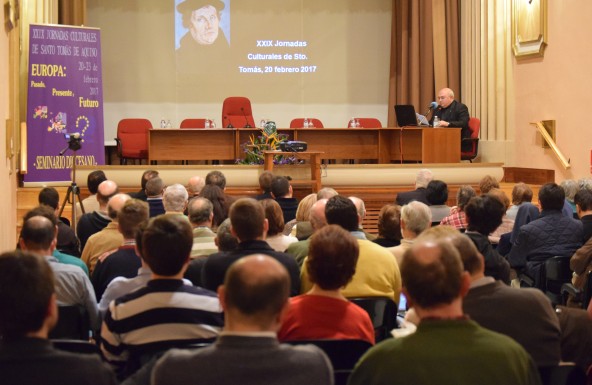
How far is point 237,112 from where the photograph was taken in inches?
476

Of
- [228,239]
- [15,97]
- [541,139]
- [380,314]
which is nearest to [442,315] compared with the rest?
[380,314]

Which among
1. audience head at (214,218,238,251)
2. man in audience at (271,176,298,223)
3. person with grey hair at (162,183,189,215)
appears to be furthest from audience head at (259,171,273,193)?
audience head at (214,218,238,251)

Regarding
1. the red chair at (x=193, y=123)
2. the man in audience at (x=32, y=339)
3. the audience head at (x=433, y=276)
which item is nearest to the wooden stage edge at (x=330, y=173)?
the red chair at (x=193, y=123)

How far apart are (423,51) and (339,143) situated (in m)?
3.18

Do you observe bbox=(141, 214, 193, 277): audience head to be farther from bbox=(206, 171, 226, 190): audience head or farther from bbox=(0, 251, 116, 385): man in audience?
bbox=(206, 171, 226, 190): audience head

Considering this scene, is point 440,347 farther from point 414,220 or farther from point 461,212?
point 461,212

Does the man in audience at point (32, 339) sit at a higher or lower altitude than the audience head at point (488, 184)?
lower

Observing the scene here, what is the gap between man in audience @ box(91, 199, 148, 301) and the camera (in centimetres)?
415

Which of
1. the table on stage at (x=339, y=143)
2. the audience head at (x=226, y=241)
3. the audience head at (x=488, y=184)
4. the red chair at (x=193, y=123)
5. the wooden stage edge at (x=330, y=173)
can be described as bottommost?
the audience head at (x=226, y=241)

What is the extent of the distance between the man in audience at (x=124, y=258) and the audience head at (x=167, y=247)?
108 cm

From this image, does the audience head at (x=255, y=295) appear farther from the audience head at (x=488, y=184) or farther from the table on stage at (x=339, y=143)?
the table on stage at (x=339, y=143)

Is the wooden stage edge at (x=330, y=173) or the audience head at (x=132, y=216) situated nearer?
the audience head at (x=132, y=216)

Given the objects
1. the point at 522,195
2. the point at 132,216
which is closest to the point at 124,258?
the point at 132,216

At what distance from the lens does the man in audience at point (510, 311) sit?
2.82 m
